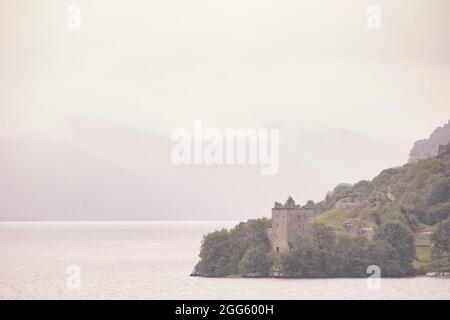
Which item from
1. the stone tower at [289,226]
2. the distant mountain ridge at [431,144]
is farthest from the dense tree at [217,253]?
the distant mountain ridge at [431,144]

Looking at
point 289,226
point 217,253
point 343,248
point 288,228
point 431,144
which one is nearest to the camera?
point 288,228

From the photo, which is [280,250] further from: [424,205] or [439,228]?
[424,205]

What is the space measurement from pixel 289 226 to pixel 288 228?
0.20m

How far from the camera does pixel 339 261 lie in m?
85.5

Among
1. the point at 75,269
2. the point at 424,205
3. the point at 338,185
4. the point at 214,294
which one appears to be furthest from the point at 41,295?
the point at 338,185

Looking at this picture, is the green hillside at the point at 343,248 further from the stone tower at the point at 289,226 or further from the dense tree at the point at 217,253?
the stone tower at the point at 289,226

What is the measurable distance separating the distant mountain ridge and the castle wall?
67694 millimetres

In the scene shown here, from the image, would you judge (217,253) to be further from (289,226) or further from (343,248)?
(343,248)

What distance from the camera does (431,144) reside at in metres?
155

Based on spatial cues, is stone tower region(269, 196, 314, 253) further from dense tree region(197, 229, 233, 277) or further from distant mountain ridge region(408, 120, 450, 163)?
distant mountain ridge region(408, 120, 450, 163)

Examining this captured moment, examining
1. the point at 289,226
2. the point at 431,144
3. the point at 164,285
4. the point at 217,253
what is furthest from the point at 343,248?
the point at 431,144

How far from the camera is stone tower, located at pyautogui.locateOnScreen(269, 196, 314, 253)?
8344cm
